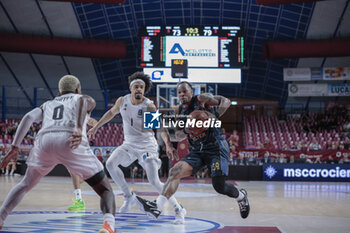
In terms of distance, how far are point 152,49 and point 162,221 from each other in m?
16.1

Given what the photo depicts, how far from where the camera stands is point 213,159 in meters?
6.38

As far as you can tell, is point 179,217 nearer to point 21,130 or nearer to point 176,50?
point 21,130

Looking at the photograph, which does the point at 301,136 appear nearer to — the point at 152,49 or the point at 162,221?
the point at 152,49

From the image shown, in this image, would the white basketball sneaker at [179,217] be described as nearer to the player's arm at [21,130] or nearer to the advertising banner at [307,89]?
the player's arm at [21,130]

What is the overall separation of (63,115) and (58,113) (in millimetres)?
74

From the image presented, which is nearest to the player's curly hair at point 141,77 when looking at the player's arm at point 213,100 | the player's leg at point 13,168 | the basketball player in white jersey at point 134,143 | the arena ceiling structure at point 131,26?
the basketball player in white jersey at point 134,143

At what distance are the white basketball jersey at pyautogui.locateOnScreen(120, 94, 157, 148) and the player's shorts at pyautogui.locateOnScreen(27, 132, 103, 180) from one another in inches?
86.9

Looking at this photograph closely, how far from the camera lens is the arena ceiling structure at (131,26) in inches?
1064

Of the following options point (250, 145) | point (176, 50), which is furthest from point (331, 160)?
point (176, 50)

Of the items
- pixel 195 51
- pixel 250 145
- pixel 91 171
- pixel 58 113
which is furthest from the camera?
pixel 250 145

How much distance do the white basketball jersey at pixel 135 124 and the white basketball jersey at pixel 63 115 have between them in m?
2.12

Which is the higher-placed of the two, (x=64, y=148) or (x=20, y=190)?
(x=64, y=148)

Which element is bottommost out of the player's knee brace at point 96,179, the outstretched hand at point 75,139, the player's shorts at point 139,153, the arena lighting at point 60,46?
the player's knee brace at point 96,179

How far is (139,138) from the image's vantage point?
7.23 metres
